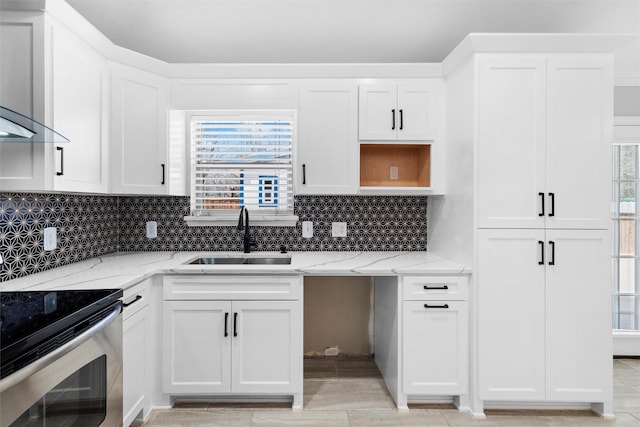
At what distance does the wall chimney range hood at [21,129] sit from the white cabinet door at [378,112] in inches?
70.7

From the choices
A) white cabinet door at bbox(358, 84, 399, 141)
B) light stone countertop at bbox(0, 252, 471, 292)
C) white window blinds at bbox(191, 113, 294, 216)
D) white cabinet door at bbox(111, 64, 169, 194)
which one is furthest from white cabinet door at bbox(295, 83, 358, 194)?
white cabinet door at bbox(111, 64, 169, 194)

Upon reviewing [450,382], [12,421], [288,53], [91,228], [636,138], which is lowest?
[450,382]

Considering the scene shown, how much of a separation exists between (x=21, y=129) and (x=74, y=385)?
0.97 metres

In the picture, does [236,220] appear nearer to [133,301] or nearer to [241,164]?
[241,164]

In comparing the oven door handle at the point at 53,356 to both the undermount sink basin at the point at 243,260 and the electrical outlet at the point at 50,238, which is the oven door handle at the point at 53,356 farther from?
the undermount sink basin at the point at 243,260

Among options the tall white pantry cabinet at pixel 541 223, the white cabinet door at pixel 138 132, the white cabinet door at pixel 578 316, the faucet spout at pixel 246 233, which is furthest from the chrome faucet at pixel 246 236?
the white cabinet door at pixel 578 316

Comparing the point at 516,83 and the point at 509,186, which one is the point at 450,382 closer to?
the point at 509,186

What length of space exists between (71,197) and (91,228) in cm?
28

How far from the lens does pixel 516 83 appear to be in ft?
7.24

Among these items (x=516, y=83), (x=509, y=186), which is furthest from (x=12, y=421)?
(x=516, y=83)

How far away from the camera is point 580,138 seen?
7.22 feet

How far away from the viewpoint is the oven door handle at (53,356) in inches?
40.2

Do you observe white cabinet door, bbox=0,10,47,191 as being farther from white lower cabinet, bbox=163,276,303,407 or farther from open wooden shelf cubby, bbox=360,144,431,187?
open wooden shelf cubby, bbox=360,144,431,187

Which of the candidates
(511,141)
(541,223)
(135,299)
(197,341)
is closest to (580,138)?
(511,141)
